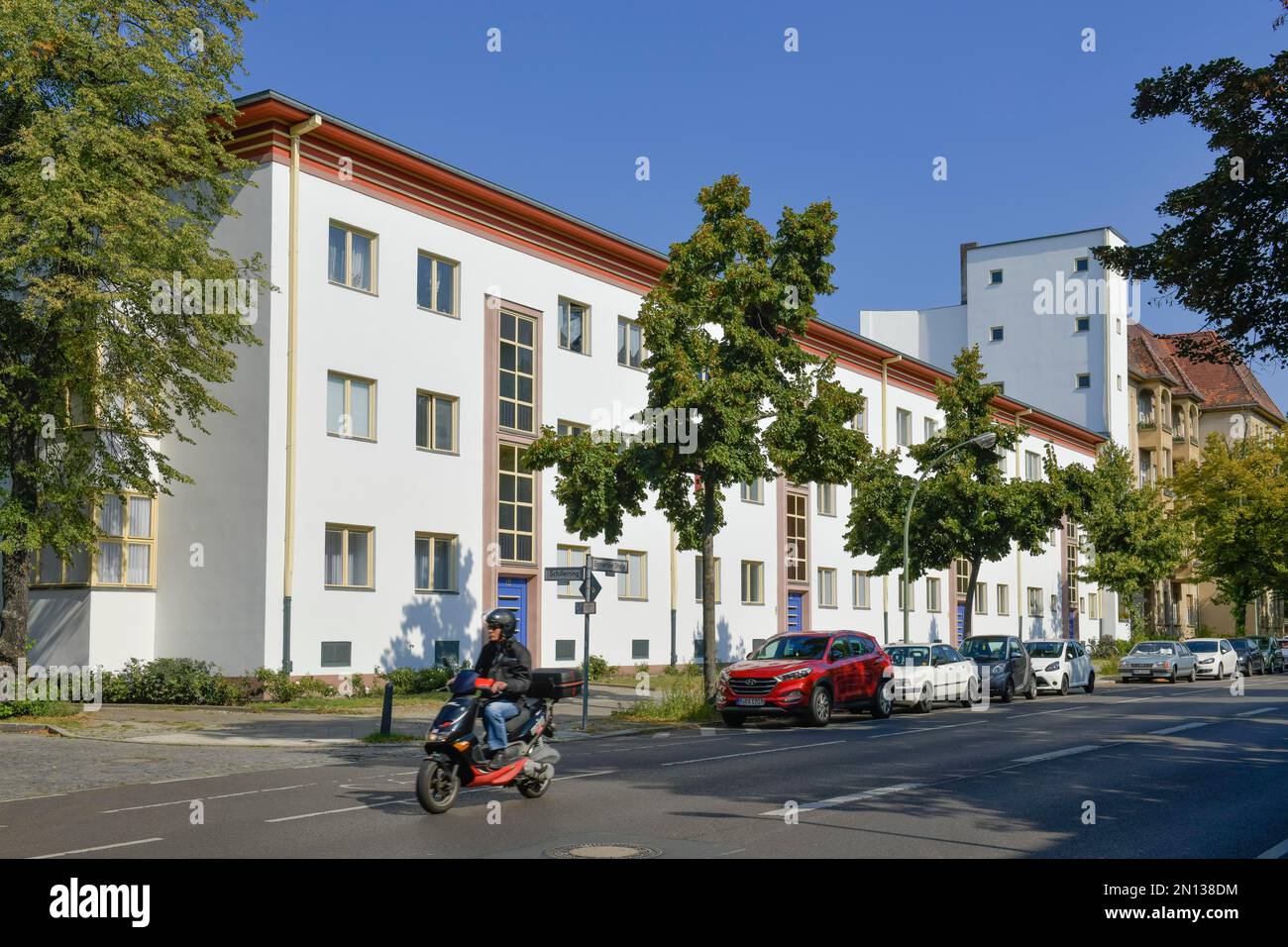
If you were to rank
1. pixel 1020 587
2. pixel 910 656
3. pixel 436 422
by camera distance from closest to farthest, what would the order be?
pixel 910 656 → pixel 436 422 → pixel 1020 587

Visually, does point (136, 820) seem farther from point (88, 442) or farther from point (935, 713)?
point (935, 713)

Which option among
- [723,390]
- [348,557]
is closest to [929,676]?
[723,390]

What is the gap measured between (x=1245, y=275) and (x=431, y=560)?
20277 millimetres

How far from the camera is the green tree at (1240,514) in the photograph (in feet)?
220

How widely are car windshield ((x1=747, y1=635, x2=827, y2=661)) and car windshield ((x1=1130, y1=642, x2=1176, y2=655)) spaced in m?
25.8

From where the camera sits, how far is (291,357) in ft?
90.3

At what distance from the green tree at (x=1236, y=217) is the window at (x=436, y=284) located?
19105 millimetres

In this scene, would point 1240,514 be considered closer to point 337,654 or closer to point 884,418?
point 884,418

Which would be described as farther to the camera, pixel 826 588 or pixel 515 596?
pixel 826 588

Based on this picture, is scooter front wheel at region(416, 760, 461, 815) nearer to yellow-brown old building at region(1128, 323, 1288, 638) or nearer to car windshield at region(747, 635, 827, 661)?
car windshield at region(747, 635, 827, 661)

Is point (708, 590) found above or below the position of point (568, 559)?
below

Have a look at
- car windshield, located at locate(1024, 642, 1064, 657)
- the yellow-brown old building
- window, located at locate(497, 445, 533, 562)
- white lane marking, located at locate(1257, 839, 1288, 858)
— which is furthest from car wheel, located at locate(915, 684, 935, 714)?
the yellow-brown old building

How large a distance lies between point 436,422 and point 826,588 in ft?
71.8

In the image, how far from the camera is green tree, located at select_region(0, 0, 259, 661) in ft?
68.9
